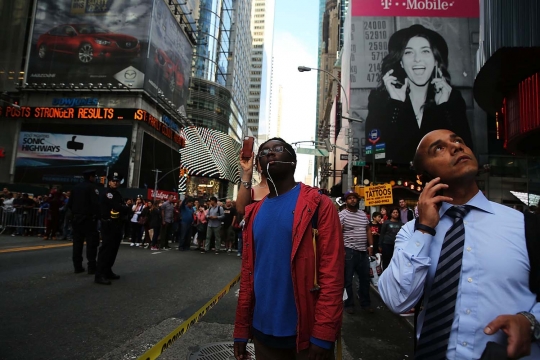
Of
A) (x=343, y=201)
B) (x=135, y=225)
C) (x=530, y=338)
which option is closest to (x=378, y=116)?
(x=135, y=225)

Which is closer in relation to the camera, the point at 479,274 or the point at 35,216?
the point at 479,274

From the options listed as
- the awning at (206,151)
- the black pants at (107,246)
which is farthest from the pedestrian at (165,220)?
the awning at (206,151)

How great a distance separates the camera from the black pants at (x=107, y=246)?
6671 millimetres

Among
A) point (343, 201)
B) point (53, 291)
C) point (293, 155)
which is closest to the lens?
point (293, 155)

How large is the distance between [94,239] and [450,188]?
744 centimetres

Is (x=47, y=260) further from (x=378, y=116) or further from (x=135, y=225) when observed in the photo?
(x=378, y=116)

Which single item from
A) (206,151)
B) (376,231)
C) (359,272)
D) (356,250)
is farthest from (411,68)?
(359,272)

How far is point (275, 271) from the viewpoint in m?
2.11

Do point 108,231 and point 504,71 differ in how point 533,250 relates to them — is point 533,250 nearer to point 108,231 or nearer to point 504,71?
point 108,231

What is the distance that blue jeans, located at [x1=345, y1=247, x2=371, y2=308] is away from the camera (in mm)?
6069

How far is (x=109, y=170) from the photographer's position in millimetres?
39469

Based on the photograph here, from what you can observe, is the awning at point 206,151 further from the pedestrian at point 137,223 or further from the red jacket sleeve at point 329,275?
the red jacket sleeve at point 329,275

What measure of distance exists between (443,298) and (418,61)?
134 feet

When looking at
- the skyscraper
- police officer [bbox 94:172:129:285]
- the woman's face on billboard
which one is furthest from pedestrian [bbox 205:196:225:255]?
the skyscraper
